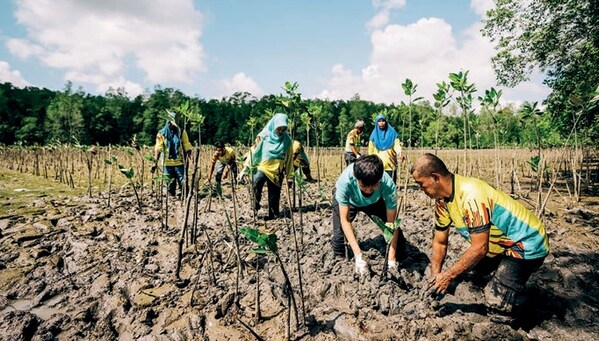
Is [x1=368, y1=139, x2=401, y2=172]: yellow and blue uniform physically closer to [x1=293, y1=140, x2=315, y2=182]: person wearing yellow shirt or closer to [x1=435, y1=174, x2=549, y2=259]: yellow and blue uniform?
[x1=293, y1=140, x2=315, y2=182]: person wearing yellow shirt

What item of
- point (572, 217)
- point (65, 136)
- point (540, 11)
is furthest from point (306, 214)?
point (65, 136)

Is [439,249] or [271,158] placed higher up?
[271,158]

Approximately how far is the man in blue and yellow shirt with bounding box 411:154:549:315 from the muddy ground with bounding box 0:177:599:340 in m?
0.27

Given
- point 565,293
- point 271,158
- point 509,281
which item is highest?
point 271,158

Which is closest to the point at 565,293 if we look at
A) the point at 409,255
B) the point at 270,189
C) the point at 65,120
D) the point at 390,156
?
the point at 409,255

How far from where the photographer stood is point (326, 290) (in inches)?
112

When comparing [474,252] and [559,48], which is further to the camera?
[559,48]

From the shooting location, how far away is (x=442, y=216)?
8.25ft

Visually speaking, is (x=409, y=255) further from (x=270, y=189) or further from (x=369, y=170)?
(x=270, y=189)

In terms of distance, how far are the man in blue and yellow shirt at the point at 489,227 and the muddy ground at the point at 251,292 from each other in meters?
0.27

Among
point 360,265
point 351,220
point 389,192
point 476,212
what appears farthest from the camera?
point 351,220

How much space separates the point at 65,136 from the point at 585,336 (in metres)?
49.3

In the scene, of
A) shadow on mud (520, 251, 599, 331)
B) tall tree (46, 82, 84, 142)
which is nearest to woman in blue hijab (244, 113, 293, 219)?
shadow on mud (520, 251, 599, 331)

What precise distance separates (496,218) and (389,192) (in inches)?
35.0
